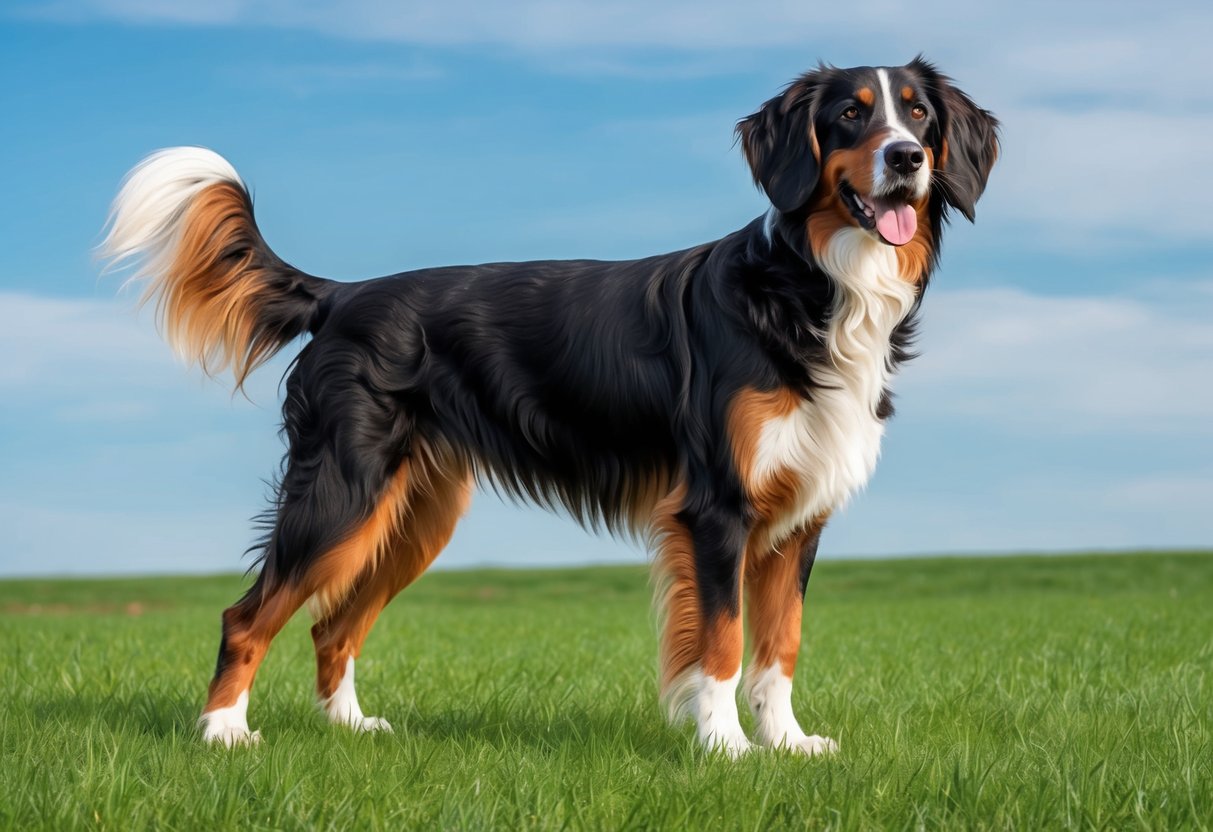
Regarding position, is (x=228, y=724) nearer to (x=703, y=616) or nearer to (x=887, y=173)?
(x=703, y=616)

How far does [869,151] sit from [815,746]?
2.39m

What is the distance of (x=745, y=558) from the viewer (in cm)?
500

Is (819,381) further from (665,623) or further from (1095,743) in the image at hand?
(1095,743)

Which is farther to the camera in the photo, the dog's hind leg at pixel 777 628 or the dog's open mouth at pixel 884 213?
the dog's hind leg at pixel 777 628

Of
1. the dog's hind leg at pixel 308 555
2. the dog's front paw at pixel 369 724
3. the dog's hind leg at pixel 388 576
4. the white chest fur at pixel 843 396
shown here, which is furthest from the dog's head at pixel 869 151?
the dog's front paw at pixel 369 724

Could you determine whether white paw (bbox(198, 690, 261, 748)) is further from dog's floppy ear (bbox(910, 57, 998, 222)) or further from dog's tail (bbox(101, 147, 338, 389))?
dog's floppy ear (bbox(910, 57, 998, 222))

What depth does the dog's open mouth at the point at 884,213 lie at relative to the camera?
4727mm

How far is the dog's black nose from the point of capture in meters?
4.55

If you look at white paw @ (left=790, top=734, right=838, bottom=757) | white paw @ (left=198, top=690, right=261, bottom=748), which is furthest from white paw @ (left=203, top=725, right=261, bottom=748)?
white paw @ (left=790, top=734, right=838, bottom=757)

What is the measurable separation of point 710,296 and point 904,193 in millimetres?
861

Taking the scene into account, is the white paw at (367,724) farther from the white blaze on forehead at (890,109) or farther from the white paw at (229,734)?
the white blaze on forehead at (890,109)

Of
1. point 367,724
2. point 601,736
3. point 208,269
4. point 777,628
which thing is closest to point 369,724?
point 367,724

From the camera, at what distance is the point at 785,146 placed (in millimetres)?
4953

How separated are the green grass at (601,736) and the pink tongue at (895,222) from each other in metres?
1.94
